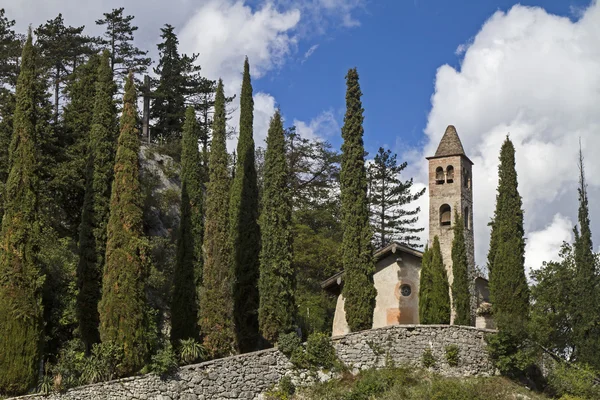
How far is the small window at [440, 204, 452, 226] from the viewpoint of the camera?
39394 millimetres

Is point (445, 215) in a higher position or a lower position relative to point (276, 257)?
higher

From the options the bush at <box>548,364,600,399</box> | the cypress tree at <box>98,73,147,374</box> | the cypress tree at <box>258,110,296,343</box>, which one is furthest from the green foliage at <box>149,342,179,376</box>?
the bush at <box>548,364,600,399</box>

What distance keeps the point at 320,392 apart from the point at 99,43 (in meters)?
40.8

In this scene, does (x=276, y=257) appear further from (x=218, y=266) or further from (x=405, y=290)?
(x=405, y=290)

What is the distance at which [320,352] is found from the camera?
2748 cm

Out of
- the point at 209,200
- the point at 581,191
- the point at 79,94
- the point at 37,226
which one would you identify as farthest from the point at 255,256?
the point at 581,191

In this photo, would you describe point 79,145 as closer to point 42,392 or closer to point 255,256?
point 255,256

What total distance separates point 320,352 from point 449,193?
15500mm

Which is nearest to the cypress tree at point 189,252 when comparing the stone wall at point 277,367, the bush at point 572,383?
the stone wall at point 277,367

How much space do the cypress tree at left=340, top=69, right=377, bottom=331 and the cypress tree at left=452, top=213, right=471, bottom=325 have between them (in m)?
6.48

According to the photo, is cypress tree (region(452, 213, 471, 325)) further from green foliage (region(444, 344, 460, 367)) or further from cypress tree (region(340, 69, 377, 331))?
cypress tree (region(340, 69, 377, 331))

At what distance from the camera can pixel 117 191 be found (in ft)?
86.9

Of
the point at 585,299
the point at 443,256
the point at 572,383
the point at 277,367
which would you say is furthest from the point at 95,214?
the point at 585,299

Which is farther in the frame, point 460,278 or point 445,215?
point 445,215
